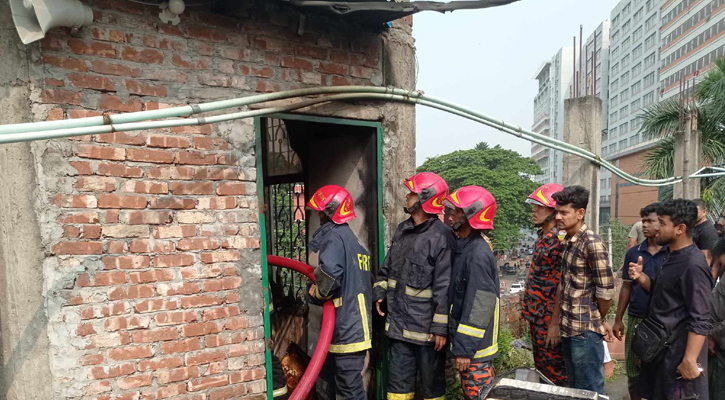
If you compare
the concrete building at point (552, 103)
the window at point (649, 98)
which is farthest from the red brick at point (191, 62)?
the concrete building at point (552, 103)

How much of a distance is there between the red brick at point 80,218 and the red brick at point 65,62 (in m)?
0.78

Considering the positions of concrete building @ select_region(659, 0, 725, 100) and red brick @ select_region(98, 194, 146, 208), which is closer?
red brick @ select_region(98, 194, 146, 208)

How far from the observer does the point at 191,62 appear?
2.77 metres

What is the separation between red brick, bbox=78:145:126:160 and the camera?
2.46 meters

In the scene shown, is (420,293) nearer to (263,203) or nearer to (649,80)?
(263,203)

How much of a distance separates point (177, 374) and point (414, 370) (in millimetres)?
1724

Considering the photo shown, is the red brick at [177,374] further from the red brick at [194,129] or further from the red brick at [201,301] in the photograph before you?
the red brick at [194,129]

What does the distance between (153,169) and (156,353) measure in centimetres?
108

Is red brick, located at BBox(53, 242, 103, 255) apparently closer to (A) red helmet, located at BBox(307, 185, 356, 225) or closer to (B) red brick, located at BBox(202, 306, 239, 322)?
(B) red brick, located at BBox(202, 306, 239, 322)

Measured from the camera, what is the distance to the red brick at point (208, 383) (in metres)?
2.79

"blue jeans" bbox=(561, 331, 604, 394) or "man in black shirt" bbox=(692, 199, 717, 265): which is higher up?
"man in black shirt" bbox=(692, 199, 717, 265)

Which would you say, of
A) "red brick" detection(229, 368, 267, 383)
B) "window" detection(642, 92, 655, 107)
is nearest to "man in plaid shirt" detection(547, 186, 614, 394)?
"red brick" detection(229, 368, 267, 383)

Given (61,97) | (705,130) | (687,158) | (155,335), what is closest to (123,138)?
(61,97)

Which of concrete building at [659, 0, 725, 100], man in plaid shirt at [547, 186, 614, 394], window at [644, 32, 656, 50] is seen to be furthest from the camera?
window at [644, 32, 656, 50]
